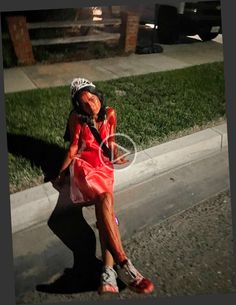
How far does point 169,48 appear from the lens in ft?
14.5

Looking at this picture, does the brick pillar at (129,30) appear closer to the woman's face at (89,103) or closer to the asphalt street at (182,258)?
the woman's face at (89,103)

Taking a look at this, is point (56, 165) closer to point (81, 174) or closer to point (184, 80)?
point (81, 174)

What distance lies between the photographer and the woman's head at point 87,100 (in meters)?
3.55

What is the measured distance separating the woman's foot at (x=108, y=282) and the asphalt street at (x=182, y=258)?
0.05m

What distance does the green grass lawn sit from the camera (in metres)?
3.62

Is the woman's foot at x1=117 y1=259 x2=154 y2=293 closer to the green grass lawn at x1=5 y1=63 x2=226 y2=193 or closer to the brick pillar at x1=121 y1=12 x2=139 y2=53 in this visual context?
the green grass lawn at x1=5 y1=63 x2=226 y2=193

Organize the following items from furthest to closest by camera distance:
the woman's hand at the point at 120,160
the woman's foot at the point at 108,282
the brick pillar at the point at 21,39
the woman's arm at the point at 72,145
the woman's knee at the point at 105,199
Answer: the brick pillar at the point at 21,39 < the woman's hand at the point at 120,160 < the woman's arm at the point at 72,145 < the woman's knee at the point at 105,199 < the woman's foot at the point at 108,282

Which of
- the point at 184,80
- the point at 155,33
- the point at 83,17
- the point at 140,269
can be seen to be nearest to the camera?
the point at 140,269

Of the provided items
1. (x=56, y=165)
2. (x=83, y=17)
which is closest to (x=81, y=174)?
(x=56, y=165)

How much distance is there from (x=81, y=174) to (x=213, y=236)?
4.68ft

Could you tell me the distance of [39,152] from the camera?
12.2 feet

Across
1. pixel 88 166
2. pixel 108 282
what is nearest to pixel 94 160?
pixel 88 166

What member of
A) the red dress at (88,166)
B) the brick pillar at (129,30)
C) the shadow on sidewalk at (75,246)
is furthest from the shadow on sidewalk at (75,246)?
the brick pillar at (129,30)

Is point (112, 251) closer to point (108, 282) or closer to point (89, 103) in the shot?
point (108, 282)
